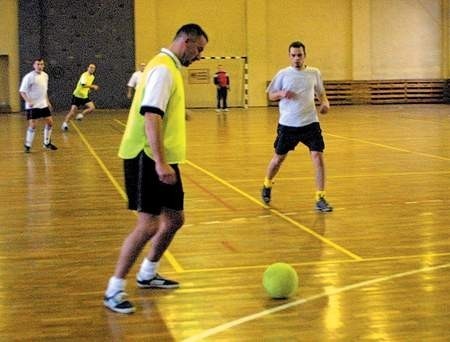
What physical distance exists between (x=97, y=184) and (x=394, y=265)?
6.83 metres

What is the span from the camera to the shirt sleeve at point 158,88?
5871 millimetres

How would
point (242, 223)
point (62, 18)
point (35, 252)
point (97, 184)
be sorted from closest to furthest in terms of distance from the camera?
point (35, 252) < point (242, 223) < point (97, 184) < point (62, 18)

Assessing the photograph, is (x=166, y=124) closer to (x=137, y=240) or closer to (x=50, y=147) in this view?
(x=137, y=240)

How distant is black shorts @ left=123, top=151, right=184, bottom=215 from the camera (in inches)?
239

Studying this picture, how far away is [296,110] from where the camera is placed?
10.4 metres

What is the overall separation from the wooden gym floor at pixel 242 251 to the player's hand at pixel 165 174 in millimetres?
969

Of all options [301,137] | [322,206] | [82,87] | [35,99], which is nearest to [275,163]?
[301,137]

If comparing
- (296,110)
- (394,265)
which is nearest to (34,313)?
(394,265)

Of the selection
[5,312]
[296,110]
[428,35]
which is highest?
[428,35]

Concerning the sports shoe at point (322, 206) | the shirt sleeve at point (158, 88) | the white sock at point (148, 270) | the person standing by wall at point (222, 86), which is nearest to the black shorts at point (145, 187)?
the shirt sleeve at point (158, 88)

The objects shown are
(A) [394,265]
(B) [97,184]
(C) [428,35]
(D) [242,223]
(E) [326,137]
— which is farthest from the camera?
(C) [428,35]

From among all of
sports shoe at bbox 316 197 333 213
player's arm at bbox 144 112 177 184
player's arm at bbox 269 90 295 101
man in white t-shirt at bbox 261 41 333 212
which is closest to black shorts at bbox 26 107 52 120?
man in white t-shirt at bbox 261 41 333 212

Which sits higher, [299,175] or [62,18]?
[62,18]

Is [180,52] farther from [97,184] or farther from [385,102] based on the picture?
[385,102]
